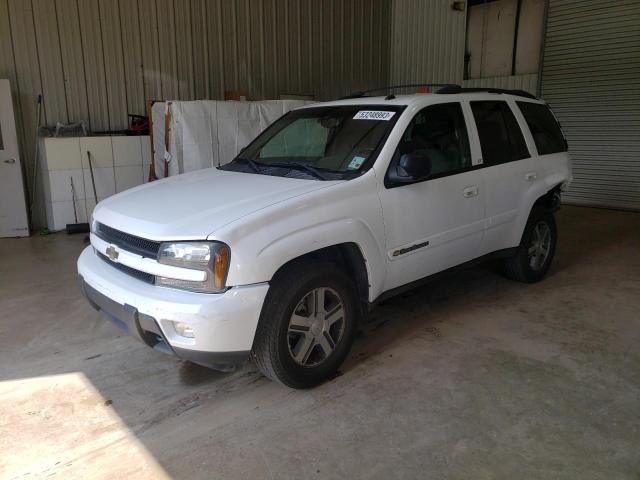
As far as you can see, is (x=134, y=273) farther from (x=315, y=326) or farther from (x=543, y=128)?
(x=543, y=128)

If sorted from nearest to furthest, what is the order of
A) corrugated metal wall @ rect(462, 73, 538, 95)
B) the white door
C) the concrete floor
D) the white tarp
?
the concrete floor < the white tarp < the white door < corrugated metal wall @ rect(462, 73, 538, 95)

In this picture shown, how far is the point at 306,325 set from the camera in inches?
115

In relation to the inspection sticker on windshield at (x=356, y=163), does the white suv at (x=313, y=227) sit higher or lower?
lower

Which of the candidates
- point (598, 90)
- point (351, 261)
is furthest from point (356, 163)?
point (598, 90)

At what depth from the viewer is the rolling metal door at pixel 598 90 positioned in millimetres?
8578

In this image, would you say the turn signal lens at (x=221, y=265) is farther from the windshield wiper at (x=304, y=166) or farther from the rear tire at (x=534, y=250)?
the rear tire at (x=534, y=250)

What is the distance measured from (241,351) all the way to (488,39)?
9.73 meters

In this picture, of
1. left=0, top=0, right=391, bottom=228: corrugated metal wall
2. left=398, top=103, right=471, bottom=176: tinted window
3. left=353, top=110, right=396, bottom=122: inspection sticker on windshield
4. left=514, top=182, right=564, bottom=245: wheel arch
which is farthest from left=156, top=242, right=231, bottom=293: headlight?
left=0, top=0, right=391, bottom=228: corrugated metal wall

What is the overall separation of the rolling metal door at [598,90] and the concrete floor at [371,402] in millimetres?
5414

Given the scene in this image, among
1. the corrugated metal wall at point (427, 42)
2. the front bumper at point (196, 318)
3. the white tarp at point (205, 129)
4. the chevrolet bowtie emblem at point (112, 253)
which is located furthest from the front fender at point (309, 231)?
the corrugated metal wall at point (427, 42)

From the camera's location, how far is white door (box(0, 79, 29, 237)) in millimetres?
6983

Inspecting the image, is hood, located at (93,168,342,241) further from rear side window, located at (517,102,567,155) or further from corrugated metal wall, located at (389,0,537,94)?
corrugated metal wall, located at (389,0,537,94)

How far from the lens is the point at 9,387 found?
3.12m

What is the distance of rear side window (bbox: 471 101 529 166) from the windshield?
882 mm
